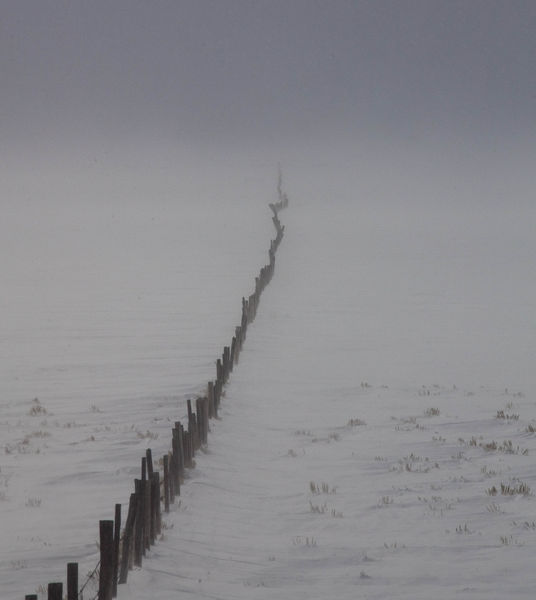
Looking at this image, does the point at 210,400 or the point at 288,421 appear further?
the point at 288,421

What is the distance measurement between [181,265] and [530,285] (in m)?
12.6

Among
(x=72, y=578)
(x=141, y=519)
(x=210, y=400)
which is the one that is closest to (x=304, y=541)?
(x=141, y=519)

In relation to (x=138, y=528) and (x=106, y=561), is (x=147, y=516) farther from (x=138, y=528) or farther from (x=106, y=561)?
(x=106, y=561)

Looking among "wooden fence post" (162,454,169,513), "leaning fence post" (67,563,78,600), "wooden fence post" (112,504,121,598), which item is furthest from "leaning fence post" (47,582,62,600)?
"wooden fence post" (162,454,169,513)

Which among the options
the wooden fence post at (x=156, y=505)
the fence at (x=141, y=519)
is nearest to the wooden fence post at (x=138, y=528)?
the fence at (x=141, y=519)

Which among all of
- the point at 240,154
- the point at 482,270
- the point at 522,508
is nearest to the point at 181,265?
the point at 482,270

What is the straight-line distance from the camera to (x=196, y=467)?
11836 millimetres

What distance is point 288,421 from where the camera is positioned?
582 inches

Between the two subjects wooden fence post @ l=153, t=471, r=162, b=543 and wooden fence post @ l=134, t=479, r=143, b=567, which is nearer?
wooden fence post @ l=134, t=479, r=143, b=567

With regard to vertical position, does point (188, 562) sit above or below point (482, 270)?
below

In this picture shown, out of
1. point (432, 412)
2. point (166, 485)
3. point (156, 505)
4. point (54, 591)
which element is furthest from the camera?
point (432, 412)

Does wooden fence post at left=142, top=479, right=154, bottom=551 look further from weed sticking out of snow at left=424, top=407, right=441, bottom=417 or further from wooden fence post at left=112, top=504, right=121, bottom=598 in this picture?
weed sticking out of snow at left=424, top=407, right=441, bottom=417

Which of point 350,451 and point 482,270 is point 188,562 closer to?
point 350,451

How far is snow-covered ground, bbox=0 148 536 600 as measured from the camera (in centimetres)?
892
